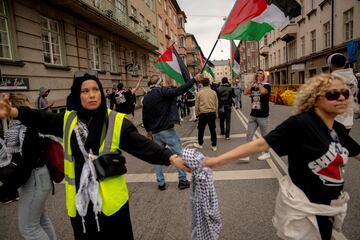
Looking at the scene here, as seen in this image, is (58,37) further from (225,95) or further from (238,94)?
(238,94)

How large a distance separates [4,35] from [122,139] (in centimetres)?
938

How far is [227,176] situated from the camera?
5414 mm

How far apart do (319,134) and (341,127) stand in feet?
1.01

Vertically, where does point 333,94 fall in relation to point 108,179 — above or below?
above

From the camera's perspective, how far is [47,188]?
2.56 m

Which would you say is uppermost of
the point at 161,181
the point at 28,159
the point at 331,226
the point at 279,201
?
the point at 28,159

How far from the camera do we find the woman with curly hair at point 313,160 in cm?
192

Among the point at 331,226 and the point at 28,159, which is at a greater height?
the point at 28,159

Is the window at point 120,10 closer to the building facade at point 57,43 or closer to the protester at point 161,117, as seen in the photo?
the building facade at point 57,43

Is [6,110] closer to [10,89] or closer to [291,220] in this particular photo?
[291,220]

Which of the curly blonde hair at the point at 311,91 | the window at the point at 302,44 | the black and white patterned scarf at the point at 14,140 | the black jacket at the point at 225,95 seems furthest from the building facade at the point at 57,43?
the window at the point at 302,44

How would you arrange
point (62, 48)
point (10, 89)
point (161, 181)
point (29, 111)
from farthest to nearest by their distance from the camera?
1. point (62, 48)
2. point (10, 89)
3. point (161, 181)
4. point (29, 111)

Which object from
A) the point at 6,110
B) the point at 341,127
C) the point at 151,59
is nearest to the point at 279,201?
the point at 341,127

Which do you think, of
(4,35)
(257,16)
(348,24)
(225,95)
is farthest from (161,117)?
(348,24)
